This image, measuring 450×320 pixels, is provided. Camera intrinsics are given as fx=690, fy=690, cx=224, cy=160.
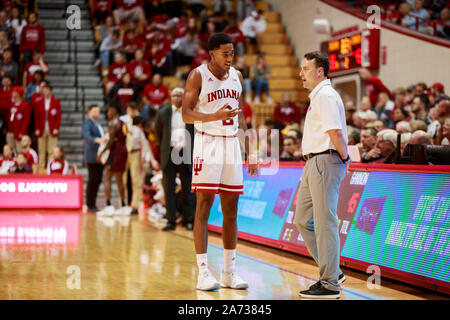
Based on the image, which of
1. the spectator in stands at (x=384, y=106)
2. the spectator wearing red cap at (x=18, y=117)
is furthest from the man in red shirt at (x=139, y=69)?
the spectator in stands at (x=384, y=106)

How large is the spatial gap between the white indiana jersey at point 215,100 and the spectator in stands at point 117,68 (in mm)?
12675

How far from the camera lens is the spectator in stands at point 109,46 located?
755 inches

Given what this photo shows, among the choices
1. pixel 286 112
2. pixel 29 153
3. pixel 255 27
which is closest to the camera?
pixel 29 153

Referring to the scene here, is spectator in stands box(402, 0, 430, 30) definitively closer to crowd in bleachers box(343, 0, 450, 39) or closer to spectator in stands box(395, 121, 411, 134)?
crowd in bleachers box(343, 0, 450, 39)

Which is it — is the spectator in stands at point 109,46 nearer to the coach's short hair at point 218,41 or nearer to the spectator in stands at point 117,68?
the spectator in stands at point 117,68

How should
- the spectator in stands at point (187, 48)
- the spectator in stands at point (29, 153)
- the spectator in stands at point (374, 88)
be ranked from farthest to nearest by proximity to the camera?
the spectator in stands at point (187, 48), the spectator in stands at point (29, 153), the spectator in stands at point (374, 88)

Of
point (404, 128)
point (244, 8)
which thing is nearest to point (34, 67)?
point (244, 8)

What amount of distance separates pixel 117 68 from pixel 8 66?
2.81 meters

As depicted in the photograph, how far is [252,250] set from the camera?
8.62 m

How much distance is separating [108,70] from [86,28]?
331cm

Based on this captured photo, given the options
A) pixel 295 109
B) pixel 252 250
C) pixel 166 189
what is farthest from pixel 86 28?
→ pixel 252 250

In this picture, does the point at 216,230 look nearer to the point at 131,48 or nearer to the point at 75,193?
the point at 75,193

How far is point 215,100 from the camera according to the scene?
232 inches

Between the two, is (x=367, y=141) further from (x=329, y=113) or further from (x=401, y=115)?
(x=329, y=113)
